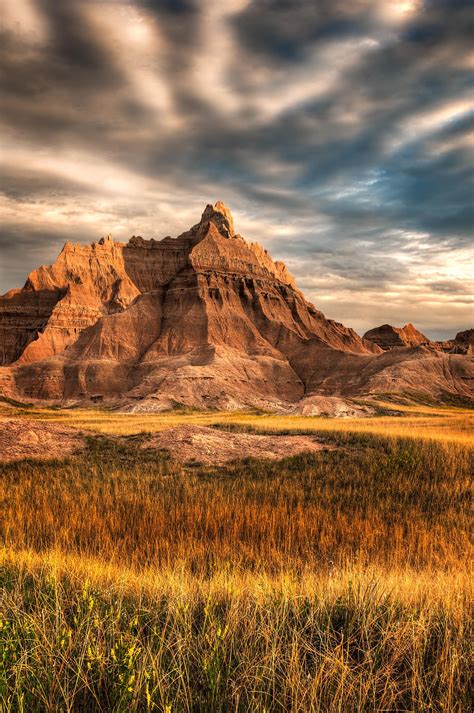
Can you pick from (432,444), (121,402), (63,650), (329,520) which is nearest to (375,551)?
(329,520)

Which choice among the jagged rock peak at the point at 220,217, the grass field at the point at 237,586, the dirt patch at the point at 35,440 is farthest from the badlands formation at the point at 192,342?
the grass field at the point at 237,586

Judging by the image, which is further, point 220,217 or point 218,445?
point 220,217

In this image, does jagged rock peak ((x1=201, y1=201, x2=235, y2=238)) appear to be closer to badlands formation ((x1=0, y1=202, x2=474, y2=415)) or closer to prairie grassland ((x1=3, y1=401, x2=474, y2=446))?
badlands formation ((x1=0, y1=202, x2=474, y2=415))

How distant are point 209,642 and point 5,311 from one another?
6008 inches

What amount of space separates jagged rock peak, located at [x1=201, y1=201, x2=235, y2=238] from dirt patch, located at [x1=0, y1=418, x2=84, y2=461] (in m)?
118

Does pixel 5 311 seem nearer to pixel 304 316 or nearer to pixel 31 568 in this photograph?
pixel 304 316

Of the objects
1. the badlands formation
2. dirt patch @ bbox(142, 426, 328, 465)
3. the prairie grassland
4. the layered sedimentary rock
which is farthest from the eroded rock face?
dirt patch @ bbox(142, 426, 328, 465)

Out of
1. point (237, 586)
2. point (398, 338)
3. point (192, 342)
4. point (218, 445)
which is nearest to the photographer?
point (237, 586)

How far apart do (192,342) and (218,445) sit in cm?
8348

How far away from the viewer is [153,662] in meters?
2.87

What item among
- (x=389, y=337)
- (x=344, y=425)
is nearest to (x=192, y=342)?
(x=344, y=425)

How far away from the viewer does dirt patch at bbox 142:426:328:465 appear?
746 inches

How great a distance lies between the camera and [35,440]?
20.4 meters

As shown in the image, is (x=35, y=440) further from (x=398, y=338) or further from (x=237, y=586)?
(x=398, y=338)
